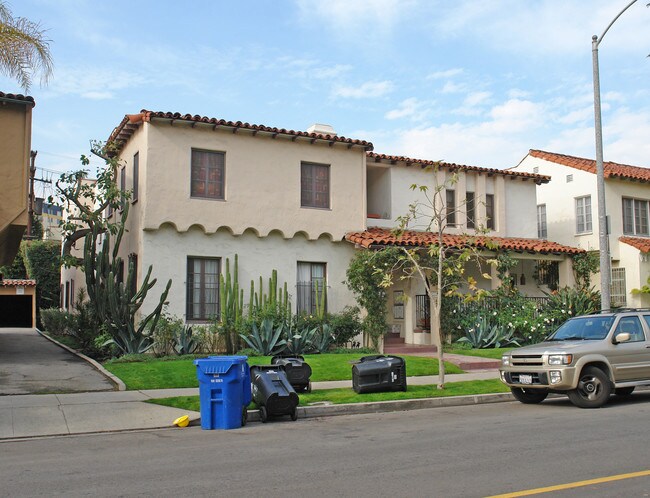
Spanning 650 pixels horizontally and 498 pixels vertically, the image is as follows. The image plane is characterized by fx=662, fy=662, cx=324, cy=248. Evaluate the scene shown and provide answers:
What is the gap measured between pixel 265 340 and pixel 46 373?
5402mm

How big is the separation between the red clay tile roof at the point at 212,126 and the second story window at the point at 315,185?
2.73 feet

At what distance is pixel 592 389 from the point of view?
11.6m

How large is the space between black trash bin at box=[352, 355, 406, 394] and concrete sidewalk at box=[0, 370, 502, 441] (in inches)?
29.3

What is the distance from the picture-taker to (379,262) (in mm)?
19000

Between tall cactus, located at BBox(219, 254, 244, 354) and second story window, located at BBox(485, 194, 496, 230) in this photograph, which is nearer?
tall cactus, located at BBox(219, 254, 244, 354)

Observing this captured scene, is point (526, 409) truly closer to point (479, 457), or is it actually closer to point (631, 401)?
point (631, 401)

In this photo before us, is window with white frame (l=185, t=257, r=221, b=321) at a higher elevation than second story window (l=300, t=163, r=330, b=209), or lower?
lower

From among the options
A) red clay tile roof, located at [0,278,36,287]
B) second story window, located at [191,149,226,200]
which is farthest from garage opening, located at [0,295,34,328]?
second story window, located at [191,149,226,200]

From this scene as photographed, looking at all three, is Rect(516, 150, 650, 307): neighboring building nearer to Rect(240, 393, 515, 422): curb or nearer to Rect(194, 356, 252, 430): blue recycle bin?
Rect(240, 393, 515, 422): curb

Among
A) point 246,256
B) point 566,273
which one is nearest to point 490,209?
point 566,273

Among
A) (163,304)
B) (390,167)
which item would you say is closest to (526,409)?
(163,304)

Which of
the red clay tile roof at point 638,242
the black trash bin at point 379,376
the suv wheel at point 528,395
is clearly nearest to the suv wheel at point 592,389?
the suv wheel at point 528,395

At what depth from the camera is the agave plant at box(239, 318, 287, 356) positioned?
57.5 feet

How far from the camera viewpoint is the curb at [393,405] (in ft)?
37.8
